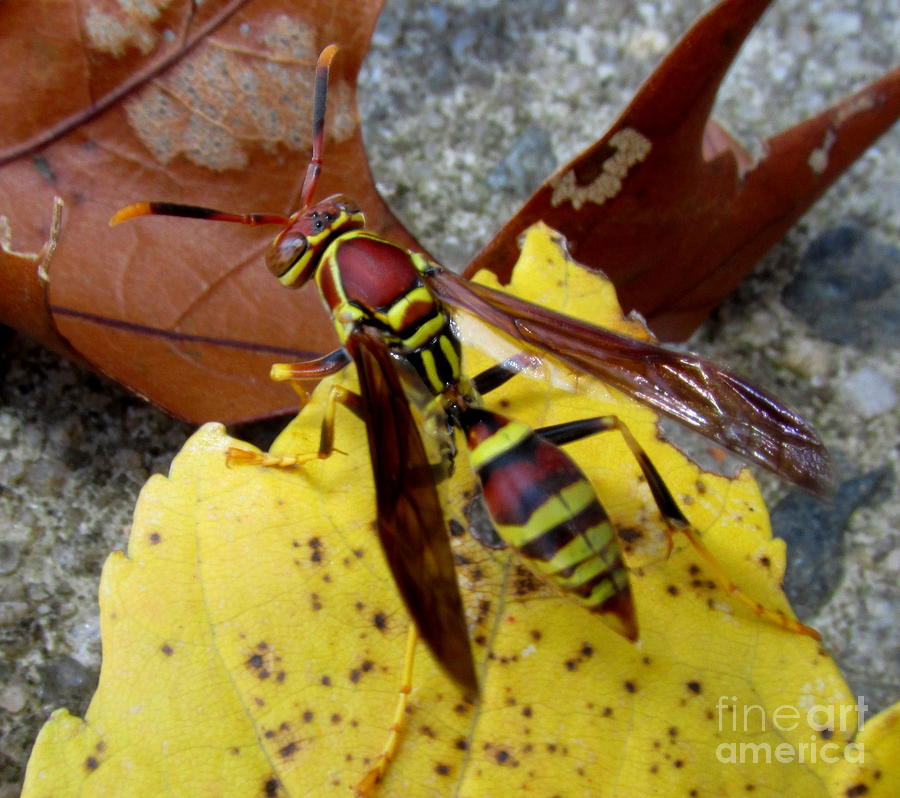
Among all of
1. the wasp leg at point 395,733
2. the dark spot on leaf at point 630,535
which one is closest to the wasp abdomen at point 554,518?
the dark spot on leaf at point 630,535

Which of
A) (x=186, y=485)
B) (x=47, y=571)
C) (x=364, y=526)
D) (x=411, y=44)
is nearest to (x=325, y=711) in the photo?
(x=364, y=526)

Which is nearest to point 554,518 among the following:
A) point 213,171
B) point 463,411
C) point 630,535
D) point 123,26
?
point 630,535

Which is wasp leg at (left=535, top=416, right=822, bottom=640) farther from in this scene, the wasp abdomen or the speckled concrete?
the speckled concrete

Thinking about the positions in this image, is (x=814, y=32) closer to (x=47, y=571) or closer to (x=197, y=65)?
(x=197, y=65)

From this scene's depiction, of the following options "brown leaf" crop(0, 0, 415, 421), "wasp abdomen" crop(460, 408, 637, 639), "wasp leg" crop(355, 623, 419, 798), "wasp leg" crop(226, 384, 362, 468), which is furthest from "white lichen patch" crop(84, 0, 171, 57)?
"wasp leg" crop(355, 623, 419, 798)

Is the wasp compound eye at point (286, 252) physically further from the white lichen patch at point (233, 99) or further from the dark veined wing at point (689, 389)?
the dark veined wing at point (689, 389)
